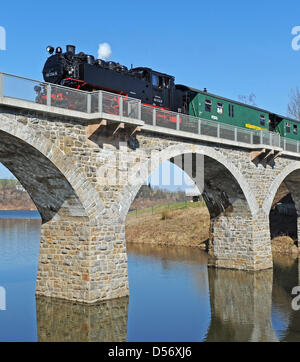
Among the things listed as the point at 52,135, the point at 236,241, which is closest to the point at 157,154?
the point at 52,135

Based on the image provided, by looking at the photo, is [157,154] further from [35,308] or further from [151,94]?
[35,308]

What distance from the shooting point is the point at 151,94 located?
22.6 metres

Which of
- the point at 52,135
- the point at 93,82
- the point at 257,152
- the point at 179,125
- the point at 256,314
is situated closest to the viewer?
the point at 52,135

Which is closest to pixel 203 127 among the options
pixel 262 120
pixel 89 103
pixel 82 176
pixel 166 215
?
pixel 89 103

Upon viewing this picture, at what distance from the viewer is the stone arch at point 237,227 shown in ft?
82.4

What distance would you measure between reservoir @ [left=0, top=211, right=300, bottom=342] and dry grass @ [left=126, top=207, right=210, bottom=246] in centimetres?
1097

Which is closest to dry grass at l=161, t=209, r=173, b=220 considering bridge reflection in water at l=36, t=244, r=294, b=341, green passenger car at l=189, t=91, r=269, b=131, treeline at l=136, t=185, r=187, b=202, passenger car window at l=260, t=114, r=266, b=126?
green passenger car at l=189, t=91, r=269, b=131

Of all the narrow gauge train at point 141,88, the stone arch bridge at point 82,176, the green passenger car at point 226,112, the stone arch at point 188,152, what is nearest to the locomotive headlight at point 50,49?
the narrow gauge train at point 141,88

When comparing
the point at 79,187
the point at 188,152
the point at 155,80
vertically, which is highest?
the point at 155,80

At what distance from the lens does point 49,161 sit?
1622 cm

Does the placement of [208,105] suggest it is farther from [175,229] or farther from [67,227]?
[175,229]

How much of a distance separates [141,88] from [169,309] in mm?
10137

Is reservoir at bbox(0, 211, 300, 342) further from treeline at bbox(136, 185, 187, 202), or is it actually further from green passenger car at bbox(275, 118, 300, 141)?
treeline at bbox(136, 185, 187, 202)
